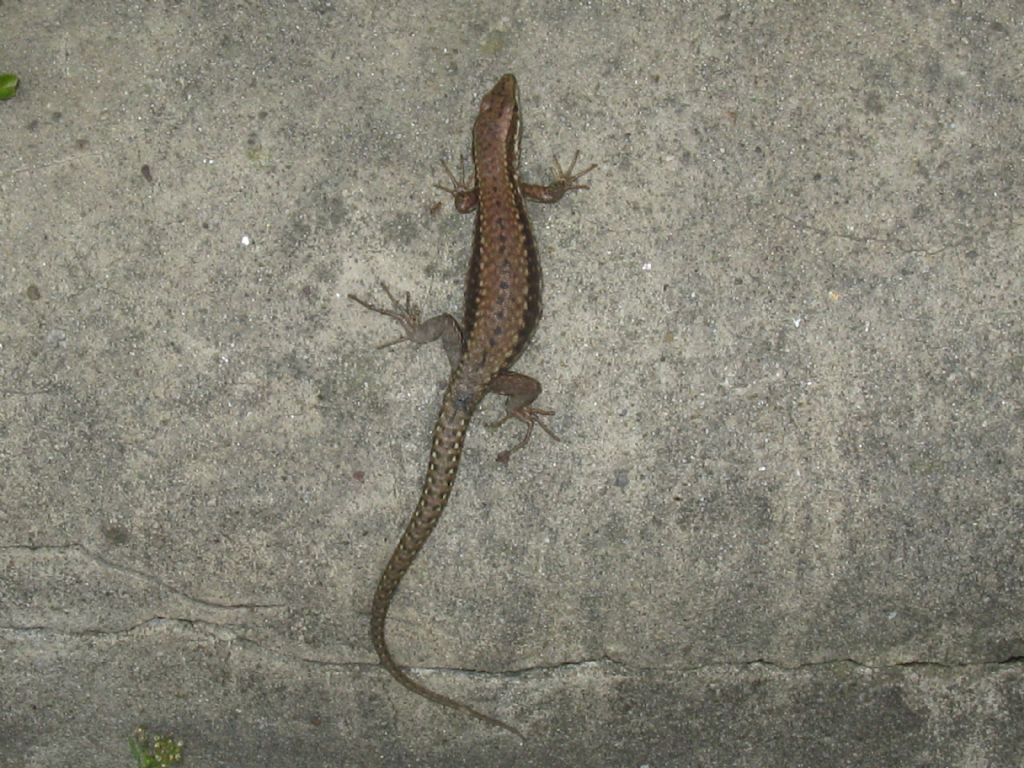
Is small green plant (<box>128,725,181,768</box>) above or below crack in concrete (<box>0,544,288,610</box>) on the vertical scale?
below

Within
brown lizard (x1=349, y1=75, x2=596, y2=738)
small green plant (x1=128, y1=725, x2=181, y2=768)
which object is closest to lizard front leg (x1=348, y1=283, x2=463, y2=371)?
brown lizard (x1=349, y1=75, x2=596, y2=738)

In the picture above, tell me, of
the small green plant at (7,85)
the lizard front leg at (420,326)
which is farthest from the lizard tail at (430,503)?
the small green plant at (7,85)

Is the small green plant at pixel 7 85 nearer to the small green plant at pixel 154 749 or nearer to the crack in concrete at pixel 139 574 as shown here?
the crack in concrete at pixel 139 574

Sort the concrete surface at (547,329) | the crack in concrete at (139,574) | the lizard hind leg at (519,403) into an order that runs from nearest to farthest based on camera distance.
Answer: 1. the lizard hind leg at (519,403)
2. the concrete surface at (547,329)
3. the crack in concrete at (139,574)

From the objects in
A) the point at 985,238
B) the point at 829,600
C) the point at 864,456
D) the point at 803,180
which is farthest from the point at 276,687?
the point at 985,238

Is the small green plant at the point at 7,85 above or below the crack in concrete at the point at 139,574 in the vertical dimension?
above

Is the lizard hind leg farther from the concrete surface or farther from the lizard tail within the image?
the lizard tail

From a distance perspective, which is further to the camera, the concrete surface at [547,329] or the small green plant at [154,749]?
the small green plant at [154,749]
